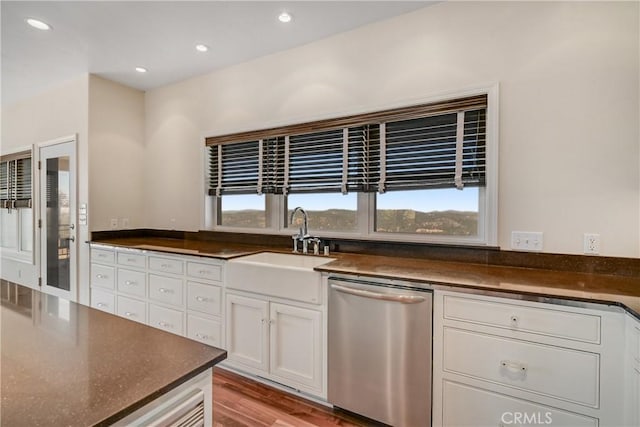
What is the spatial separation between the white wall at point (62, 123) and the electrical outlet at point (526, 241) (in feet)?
13.1

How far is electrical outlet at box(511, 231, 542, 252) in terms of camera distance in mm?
1904

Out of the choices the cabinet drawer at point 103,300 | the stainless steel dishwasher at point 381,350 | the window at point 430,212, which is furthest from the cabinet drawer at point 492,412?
the cabinet drawer at point 103,300

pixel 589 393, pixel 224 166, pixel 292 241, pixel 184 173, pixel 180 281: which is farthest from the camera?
pixel 184 173

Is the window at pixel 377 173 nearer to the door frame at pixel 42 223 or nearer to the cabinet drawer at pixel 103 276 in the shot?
the cabinet drawer at pixel 103 276

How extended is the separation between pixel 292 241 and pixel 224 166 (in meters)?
1.15

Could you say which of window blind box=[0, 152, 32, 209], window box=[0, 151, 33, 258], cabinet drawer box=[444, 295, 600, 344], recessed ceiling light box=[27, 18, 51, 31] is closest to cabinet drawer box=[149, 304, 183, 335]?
cabinet drawer box=[444, 295, 600, 344]

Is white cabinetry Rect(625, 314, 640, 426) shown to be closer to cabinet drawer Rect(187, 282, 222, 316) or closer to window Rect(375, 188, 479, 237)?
window Rect(375, 188, 479, 237)

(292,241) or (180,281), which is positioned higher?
(292,241)

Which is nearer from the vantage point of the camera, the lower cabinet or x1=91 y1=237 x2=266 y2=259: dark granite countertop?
the lower cabinet

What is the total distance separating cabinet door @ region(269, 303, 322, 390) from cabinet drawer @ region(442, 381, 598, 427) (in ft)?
2.52

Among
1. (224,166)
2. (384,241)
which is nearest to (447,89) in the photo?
(384,241)

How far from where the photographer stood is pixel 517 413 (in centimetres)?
146

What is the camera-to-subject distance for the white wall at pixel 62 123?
10.9 feet

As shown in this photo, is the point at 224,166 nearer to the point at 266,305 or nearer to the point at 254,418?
the point at 266,305
